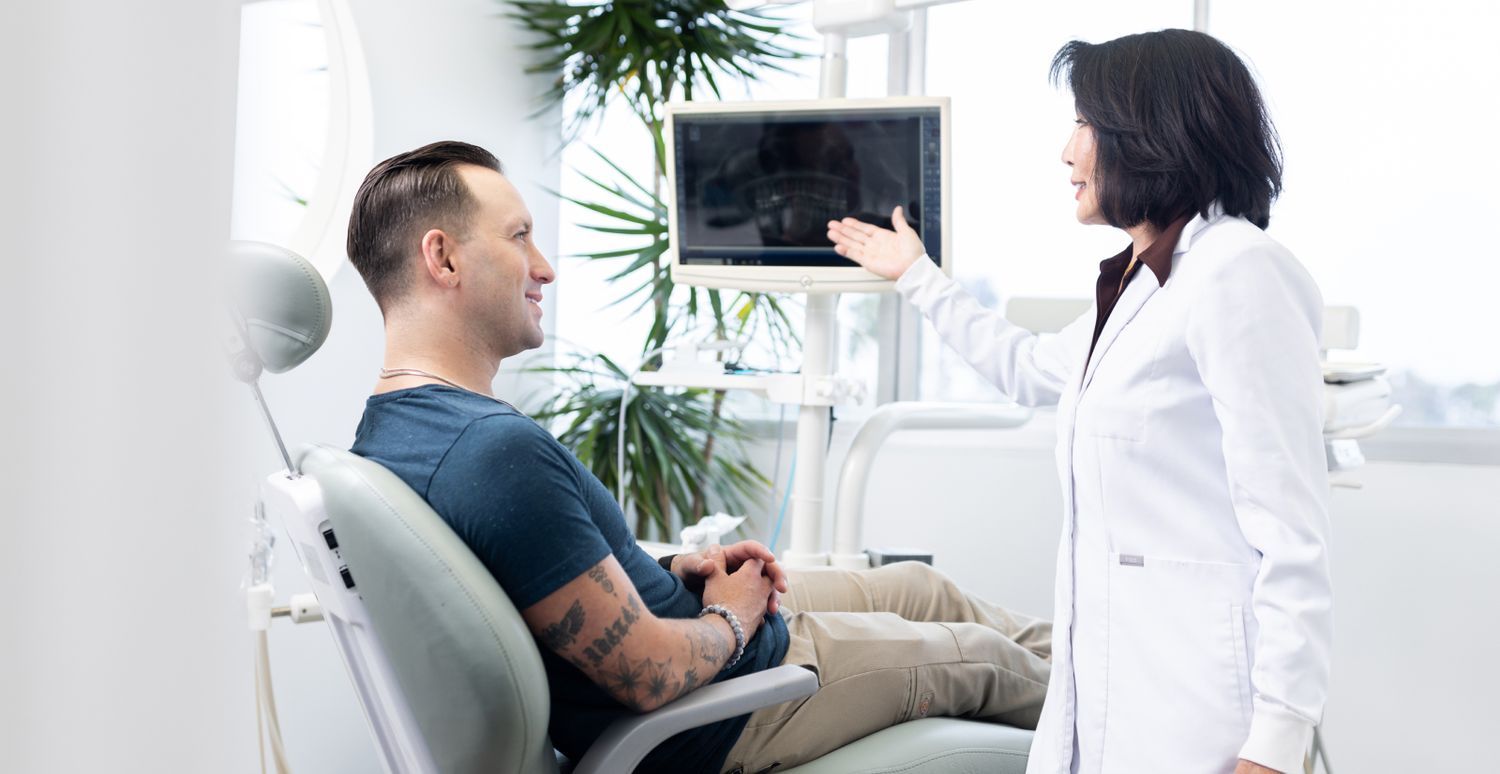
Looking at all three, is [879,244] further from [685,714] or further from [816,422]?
[685,714]

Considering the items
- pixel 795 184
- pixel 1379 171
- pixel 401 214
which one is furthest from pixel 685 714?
pixel 1379 171

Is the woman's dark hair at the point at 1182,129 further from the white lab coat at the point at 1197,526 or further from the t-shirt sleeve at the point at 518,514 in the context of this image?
the t-shirt sleeve at the point at 518,514

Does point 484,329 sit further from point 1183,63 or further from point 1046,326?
point 1046,326

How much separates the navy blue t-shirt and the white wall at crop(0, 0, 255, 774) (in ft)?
3.11

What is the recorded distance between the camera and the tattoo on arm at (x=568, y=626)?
1.20 meters

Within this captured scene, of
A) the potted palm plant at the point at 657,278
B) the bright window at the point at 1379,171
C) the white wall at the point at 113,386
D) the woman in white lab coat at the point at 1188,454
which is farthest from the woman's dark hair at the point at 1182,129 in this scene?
the potted palm plant at the point at 657,278

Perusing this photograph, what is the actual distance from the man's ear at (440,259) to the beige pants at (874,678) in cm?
69

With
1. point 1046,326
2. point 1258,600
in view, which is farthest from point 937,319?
point 1258,600

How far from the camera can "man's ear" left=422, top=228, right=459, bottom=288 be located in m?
1.44

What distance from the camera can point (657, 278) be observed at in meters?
3.21

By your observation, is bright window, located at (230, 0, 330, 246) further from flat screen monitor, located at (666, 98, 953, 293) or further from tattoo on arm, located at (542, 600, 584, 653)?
tattoo on arm, located at (542, 600, 584, 653)

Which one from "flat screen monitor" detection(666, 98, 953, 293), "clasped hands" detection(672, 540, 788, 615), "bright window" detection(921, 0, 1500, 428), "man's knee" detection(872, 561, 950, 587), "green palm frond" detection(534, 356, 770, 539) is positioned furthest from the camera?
"green palm frond" detection(534, 356, 770, 539)

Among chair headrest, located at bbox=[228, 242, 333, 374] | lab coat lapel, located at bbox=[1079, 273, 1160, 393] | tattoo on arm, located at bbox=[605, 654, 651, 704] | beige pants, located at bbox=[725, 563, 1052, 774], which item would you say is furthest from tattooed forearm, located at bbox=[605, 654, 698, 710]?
lab coat lapel, located at bbox=[1079, 273, 1160, 393]

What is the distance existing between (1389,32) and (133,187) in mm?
3245
